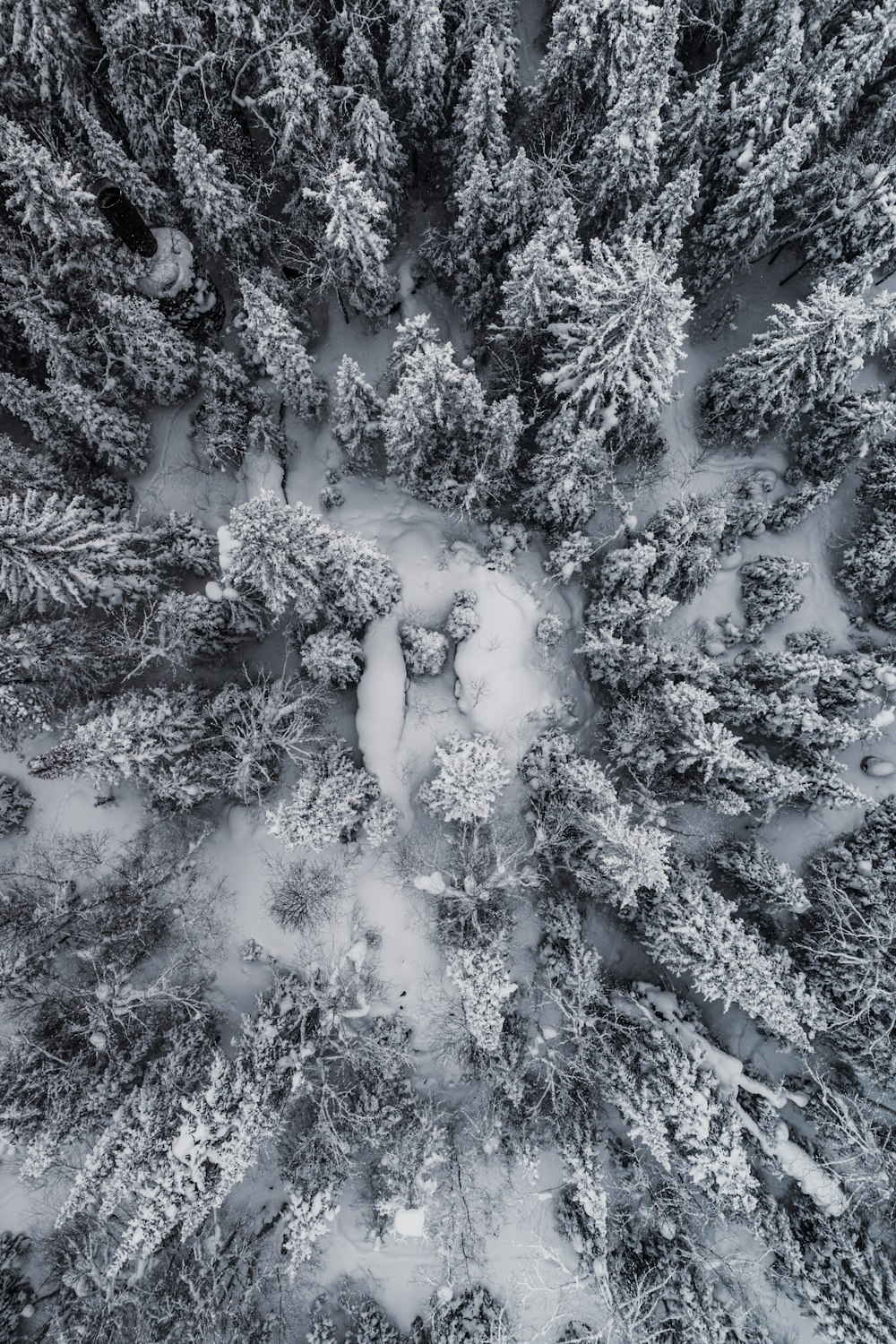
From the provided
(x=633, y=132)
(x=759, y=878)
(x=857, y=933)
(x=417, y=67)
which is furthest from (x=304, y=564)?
(x=857, y=933)

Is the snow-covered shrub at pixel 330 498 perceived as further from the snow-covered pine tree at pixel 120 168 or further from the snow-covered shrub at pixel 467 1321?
the snow-covered shrub at pixel 467 1321

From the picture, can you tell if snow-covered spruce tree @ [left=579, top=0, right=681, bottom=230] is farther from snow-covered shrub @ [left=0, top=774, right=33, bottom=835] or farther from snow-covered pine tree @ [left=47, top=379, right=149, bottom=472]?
snow-covered shrub @ [left=0, top=774, right=33, bottom=835]

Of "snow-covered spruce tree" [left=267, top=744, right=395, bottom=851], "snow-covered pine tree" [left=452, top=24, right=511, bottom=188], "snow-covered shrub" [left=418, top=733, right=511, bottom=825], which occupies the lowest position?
"snow-covered spruce tree" [left=267, top=744, right=395, bottom=851]

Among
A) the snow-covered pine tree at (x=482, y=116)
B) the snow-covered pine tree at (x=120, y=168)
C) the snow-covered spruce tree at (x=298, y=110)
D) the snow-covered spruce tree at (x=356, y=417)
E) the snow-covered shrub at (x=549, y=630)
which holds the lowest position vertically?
the snow-covered shrub at (x=549, y=630)

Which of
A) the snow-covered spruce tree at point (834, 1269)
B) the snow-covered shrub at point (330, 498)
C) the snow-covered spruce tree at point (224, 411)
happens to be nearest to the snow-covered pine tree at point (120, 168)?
the snow-covered spruce tree at point (224, 411)

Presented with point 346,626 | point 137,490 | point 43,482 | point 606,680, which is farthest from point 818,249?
point 43,482

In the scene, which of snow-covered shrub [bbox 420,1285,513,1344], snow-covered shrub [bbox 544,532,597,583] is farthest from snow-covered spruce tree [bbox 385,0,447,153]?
snow-covered shrub [bbox 420,1285,513,1344]
